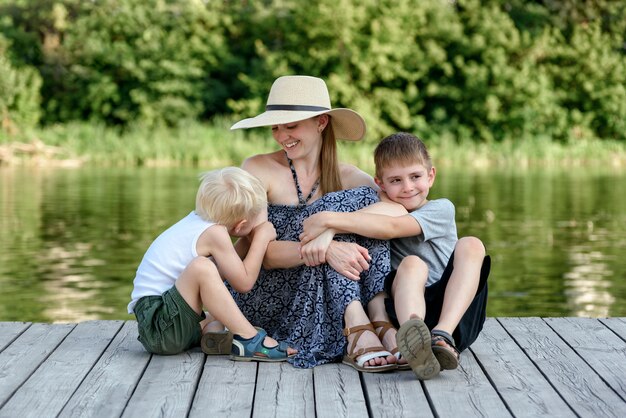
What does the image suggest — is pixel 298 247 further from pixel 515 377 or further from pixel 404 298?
pixel 515 377

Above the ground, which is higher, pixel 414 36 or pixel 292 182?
pixel 414 36

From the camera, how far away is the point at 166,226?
425 inches

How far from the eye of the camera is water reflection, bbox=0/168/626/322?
23.8 ft

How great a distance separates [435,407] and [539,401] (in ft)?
0.99

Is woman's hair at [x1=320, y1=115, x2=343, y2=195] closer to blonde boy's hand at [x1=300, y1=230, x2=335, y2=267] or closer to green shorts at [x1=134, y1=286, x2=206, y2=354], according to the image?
blonde boy's hand at [x1=300, y1=230, x2=335, y2=267]

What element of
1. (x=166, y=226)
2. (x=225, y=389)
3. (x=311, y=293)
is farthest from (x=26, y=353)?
(x=166, y=226)

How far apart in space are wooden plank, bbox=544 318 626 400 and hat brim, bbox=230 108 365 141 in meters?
1.04

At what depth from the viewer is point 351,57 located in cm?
2508

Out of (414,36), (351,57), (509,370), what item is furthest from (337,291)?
(414,36)

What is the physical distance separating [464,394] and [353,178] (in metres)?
1.05

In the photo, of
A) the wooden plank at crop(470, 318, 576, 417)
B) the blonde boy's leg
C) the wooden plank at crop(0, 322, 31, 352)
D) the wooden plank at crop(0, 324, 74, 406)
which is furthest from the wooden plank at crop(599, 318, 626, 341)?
the wooden plank at crop(0, 322, 31, 352)

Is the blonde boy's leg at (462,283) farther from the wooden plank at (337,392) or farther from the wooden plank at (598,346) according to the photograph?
the wooden plank at (598,346)

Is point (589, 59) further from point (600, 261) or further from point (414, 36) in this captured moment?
point (600, 261)

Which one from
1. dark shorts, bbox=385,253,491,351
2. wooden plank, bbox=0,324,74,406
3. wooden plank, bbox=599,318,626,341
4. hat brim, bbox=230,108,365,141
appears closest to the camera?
wooden plank, bbox=0,324,74,406
